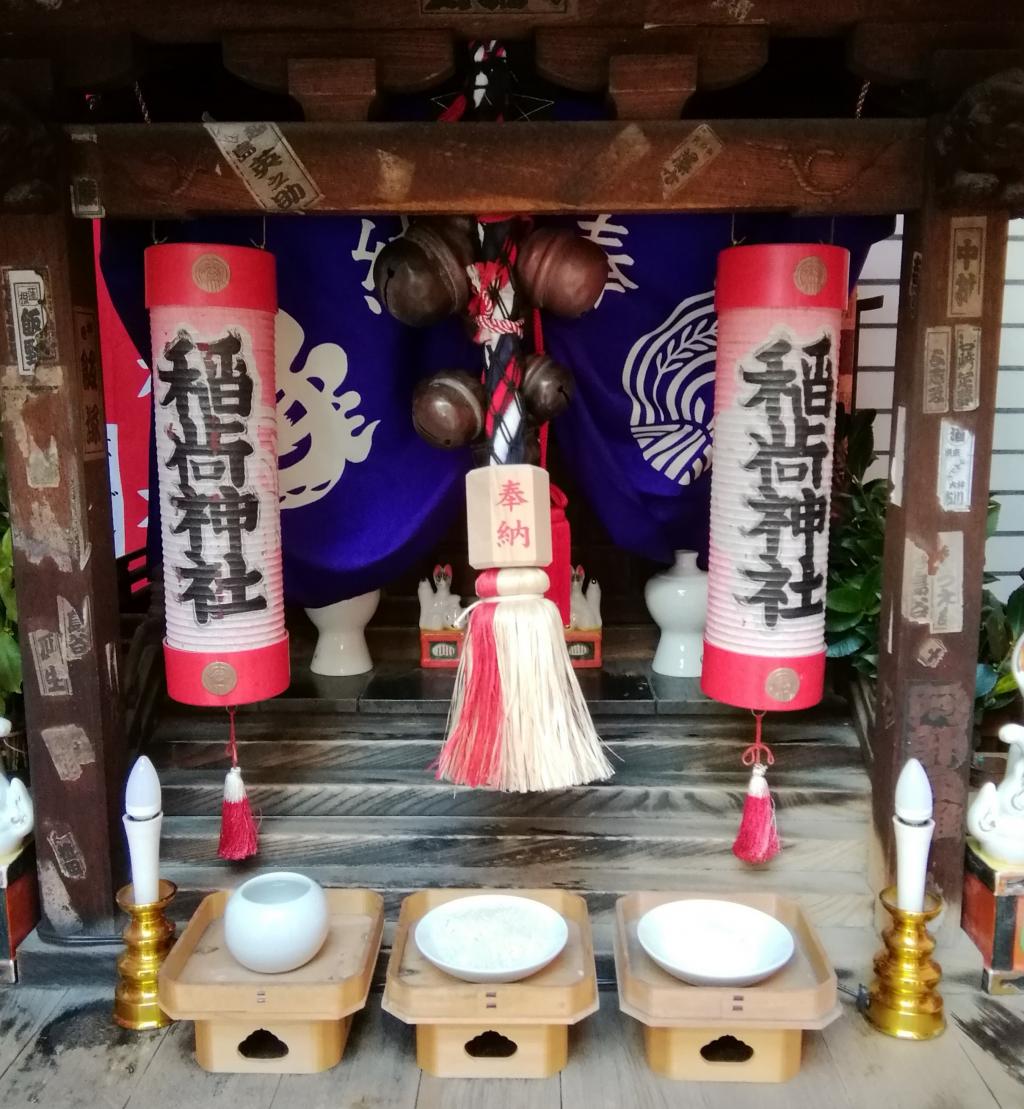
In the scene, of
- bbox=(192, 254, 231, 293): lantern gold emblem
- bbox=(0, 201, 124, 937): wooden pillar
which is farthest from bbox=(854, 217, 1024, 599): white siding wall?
bbox=(0, 201, 124, 937): wooden pillar

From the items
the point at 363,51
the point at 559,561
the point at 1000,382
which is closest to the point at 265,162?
A: the point at 363,51

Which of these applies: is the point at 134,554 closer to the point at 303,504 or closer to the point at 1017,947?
the point at 303,504

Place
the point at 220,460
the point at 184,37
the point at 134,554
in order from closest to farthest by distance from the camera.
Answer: the point at 184,37
the point at 220,460
the point at 134,554

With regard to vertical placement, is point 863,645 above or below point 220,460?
below

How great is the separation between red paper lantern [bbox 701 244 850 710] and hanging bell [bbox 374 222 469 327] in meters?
0.70

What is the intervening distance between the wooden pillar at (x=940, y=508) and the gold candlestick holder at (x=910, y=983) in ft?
0.90

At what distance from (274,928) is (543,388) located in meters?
1.48

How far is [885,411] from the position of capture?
3934mm

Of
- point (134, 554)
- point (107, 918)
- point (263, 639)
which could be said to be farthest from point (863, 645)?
point (134, 554)

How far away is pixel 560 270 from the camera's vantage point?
2.46 m

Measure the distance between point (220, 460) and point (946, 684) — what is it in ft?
6.54

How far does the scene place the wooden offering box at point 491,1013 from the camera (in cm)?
210

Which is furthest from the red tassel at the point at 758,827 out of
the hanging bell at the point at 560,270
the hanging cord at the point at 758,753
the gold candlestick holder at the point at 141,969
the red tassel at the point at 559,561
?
the gold candlestick holder at the point at 141,969

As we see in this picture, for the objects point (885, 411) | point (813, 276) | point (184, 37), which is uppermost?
point (184, 37)
